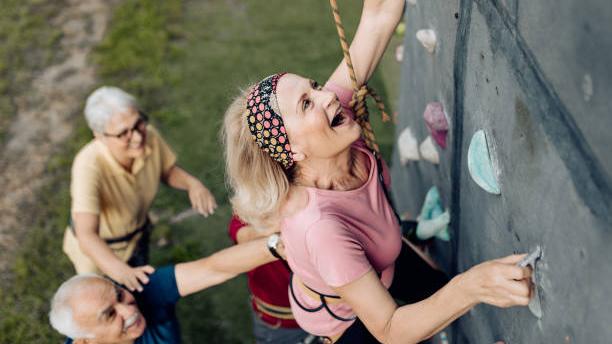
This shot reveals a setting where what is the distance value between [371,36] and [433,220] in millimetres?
964

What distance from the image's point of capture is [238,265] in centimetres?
315

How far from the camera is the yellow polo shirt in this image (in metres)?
3.83

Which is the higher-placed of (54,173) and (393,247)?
(393,247)

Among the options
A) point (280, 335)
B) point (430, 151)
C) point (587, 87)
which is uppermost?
point (587, 87)

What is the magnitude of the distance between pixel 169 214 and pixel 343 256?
350cm

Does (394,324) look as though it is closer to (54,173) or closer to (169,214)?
(169,214)

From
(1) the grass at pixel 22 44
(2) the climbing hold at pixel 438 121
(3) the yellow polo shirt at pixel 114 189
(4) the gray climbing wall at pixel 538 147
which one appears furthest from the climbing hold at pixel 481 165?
(1) the grass at pixel 22 44

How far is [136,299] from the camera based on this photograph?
3471mm

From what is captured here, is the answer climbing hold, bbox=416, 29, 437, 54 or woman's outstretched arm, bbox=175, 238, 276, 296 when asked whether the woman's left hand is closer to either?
woman's outstretched arm, bbox=175, 238, 276, 296

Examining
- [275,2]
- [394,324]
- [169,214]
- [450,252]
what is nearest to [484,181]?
[394,324]

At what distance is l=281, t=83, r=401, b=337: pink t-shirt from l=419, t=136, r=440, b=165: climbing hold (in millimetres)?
634

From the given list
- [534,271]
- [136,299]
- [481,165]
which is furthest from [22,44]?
[534,271]

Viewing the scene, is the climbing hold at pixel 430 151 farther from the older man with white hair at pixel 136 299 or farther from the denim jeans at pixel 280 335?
the denim jeans at pixel 280 335

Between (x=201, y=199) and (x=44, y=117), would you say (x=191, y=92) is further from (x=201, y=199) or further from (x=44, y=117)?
(x=201, y=199)
